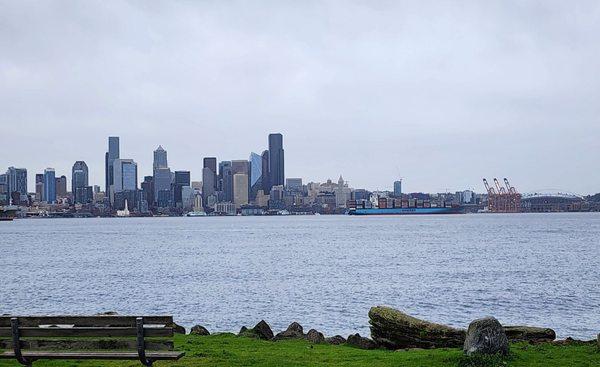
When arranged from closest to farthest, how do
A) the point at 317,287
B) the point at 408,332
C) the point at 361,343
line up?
1. the point at 408,332
2. the point at 361,343
3. the point at 317,287

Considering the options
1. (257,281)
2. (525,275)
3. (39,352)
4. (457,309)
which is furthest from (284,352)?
(525,275)

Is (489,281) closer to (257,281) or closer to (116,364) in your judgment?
(257,281)

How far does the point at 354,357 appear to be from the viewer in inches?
622

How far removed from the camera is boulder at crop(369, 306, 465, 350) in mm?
17391

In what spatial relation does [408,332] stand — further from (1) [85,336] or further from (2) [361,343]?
(1) [85,336]

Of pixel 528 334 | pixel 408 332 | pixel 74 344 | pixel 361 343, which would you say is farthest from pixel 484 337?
pixel 74 344

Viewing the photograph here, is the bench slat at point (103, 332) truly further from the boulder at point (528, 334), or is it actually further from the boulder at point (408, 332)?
the boulder at point (528, 334)

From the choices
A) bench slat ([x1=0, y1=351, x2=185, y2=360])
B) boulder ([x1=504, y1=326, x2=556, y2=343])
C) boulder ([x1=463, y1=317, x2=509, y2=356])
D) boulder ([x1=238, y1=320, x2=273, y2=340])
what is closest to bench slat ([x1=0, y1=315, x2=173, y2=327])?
bench slat ([x1=0, y1=351, x2=185, y2=360])

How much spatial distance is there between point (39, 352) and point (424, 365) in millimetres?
7349

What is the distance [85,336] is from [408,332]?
8.97 meters

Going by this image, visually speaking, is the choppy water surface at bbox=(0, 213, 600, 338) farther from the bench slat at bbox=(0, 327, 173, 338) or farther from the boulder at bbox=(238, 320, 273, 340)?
the bench slat at bbox=(0, 327, 173, 338)

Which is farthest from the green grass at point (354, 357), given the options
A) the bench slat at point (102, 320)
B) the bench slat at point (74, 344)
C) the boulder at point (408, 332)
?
the bench slat at point (102, 320)

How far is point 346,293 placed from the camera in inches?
1724

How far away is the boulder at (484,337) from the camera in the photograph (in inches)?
543
